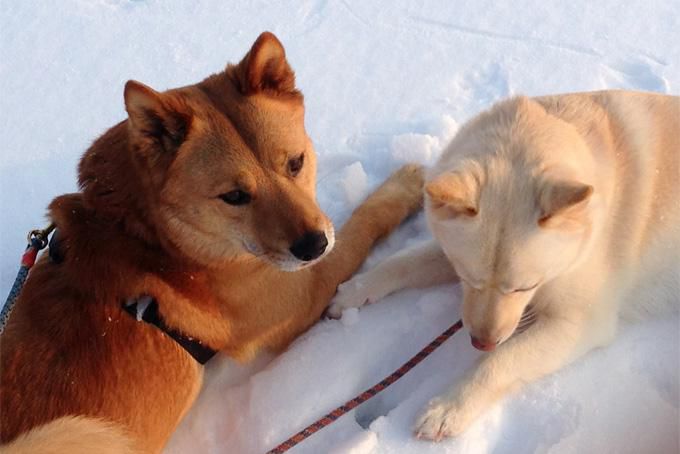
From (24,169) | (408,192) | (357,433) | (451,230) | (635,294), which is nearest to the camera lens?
(451,230)

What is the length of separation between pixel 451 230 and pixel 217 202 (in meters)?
0.80

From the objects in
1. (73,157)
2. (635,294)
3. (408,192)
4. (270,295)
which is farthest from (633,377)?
(73,157)

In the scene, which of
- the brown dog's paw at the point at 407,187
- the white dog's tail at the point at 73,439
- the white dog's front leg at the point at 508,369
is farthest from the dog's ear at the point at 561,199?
the white dog's tail at the point at 73,439

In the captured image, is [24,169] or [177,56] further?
[177,56]

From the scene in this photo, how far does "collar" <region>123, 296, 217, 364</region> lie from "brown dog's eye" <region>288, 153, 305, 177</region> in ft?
2.22

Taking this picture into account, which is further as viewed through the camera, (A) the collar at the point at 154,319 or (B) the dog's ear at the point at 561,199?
(A) the collar at the point at 154,319

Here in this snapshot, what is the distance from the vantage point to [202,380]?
253 centimetres

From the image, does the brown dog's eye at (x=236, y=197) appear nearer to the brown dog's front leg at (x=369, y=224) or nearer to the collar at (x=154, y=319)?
the collar at (x=154, y=319)

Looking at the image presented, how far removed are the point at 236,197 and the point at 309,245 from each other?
0.99 ft

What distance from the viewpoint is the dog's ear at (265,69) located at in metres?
2.16

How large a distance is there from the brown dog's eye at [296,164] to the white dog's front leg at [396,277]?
65 cm

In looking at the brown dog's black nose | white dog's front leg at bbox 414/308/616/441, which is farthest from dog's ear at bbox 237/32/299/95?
white dog's front leg at bbox 414/308/616/441

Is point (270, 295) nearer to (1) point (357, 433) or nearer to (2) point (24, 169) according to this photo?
(1) point (357, 433)

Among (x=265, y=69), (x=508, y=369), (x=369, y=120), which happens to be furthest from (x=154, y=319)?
(x=369, y=120)
